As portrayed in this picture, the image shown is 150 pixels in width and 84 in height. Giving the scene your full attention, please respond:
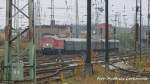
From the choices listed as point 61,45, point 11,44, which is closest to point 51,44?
point 61,45

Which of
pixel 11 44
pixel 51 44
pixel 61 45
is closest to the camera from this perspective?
pixel 11 44

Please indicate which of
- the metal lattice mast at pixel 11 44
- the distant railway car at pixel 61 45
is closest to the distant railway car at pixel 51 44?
the distant railway car at pixel 61 45

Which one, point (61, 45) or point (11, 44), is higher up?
point (11, 44)

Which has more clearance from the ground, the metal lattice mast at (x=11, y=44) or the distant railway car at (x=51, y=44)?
the metal lattice mast at (x=11, y=44)

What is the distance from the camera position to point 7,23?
1566cm

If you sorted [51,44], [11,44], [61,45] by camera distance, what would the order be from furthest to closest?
[61,45]
[51,44]
[11,44]

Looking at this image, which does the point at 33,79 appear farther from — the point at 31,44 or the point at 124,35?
the point at 124,35

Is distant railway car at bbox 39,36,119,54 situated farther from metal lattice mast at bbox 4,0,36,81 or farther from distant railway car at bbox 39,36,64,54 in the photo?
metal lattice mast at bbox 4,0,36,81

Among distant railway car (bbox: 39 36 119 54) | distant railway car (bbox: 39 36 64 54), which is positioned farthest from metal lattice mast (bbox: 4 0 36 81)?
distant railway car (bbox: 39 36 64 54)

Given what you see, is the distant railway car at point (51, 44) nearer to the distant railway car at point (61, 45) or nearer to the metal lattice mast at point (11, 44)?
the distant railway car at point (61, 45)

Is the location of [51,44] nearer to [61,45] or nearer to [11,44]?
[61,45]

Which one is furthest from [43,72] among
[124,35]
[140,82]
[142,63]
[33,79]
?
[124,35]

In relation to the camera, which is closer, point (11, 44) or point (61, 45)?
point (11, 44)

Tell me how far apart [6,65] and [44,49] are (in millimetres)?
→ 40089
